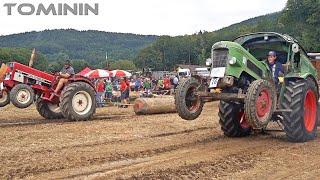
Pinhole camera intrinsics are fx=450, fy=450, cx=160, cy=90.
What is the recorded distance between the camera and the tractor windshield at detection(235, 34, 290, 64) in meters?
9.45

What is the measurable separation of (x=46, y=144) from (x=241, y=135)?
4.17 metres

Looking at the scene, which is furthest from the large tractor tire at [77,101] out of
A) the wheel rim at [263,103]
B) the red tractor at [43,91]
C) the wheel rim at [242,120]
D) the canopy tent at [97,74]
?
the canopy tent at [97,74]

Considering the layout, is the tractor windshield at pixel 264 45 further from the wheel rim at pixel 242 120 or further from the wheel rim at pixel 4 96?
the wheel rim at pixel 4 96

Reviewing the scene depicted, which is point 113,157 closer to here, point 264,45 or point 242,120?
point 242,120

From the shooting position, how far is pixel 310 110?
9484 mm

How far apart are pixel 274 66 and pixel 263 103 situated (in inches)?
64.0

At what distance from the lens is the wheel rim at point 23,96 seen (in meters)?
13.3

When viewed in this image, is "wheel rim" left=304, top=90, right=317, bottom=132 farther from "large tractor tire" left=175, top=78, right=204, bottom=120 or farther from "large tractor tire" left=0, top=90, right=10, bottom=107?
"large tractor tire" left=0, top=90, right=10, bottom=107

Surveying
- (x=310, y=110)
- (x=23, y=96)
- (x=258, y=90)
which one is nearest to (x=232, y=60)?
(x=258, y=90)

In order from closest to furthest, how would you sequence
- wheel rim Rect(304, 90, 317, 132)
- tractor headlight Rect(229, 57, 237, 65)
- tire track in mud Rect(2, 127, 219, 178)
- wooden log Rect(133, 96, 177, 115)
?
tire track in mud Rect(2, 127, 219, 178) < tractor headlight Rect(229, 57, 237, 65) < wheel rim Rect(304, 90, 317, 132) < wooden log Rect(133, 96, 177, 115)

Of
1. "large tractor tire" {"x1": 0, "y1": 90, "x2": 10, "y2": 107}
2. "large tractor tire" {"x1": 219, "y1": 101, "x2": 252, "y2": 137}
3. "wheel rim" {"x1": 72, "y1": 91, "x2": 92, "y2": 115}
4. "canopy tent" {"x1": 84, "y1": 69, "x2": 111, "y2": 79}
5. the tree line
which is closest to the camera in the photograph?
"large tractor tire" {"x1": 219, "y1": 101, "x2": 252, "y2": 137}

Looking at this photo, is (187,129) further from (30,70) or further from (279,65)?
(30,70)

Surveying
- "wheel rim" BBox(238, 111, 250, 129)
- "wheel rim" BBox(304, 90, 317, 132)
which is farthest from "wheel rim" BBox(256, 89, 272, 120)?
"wheel rim" BBox(238, 111, 250, 129)

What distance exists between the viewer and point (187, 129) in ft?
36.8
